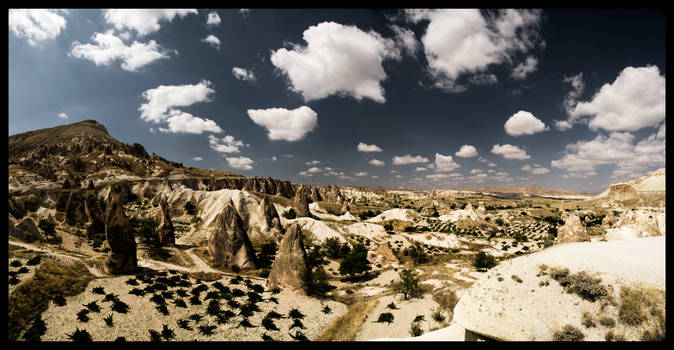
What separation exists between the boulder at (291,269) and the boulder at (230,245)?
778 cm

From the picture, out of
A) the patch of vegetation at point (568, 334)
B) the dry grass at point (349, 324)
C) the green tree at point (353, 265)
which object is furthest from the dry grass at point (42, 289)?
the green tree at point (353, 265)

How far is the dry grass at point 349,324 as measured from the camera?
1769 centimetres

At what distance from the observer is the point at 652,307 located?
9078mm

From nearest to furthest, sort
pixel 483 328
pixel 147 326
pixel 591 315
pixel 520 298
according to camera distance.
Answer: pixel 591 315
pixel 483 328
pixel 520 298
pixel 147 326

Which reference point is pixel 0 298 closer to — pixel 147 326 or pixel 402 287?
pixel 147 326

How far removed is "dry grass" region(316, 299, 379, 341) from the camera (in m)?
17.7

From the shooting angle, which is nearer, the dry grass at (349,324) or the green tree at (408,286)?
the dry grass at (349,324)

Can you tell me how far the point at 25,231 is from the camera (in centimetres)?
2445

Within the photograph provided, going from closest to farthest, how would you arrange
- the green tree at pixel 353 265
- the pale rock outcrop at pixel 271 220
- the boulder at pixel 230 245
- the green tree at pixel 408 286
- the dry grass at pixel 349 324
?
1. the dry grass at pixel 349 324
2. the green tree at pixel 408 286
3. the boulder at pixel 230 245
4. the green tree at pixel 353 265
5. the pale rock outcrop at pixel 271 220

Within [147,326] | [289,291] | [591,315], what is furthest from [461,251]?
[147,326]

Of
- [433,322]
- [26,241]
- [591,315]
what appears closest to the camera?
[591,315]

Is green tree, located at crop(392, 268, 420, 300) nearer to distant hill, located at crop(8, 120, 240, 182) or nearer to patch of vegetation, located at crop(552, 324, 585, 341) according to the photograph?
patch of vegetation, located at crop(552, 324, 585, 341)

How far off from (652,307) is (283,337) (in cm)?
1905

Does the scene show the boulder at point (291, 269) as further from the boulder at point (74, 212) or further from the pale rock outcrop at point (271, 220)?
the boulder at point (74, 212)
